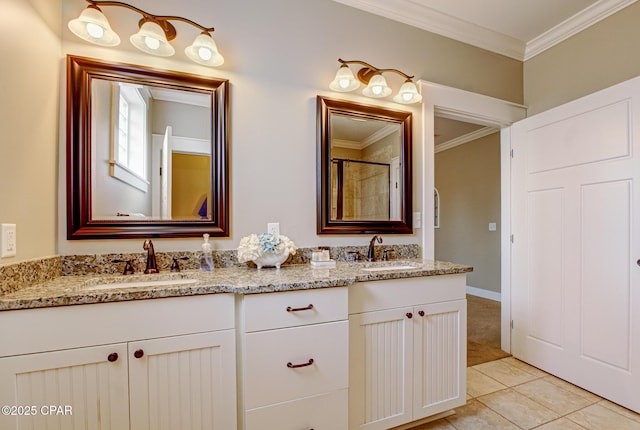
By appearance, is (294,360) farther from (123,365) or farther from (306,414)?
(123,365)

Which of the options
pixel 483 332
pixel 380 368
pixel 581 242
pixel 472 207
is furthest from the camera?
pixel 472 207

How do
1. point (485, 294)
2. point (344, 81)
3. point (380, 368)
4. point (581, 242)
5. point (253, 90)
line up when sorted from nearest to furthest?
point (380, 368)
point (253, 90)
point (344, 81)
point (581, 242)
point (485, 294)

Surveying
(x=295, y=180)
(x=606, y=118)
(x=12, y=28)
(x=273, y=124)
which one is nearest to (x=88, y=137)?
(x=12, y=28)

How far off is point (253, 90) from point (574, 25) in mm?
2482

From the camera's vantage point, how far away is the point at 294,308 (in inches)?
48.4

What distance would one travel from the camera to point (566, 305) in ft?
6.93

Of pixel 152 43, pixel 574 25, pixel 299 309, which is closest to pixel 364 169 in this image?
pixel 299 309

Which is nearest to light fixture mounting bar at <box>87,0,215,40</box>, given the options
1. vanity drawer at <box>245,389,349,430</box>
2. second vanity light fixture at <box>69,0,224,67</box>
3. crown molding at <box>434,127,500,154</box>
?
second vanity light fixture at <box>69,0,224,67</box>

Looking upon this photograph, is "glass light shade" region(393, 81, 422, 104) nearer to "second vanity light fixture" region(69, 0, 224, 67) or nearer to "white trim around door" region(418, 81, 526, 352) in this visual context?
"white trim around door" region(418, 81, 526, 352)

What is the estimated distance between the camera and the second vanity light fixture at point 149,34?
4.31 feet

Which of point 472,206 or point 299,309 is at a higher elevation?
point 472,206

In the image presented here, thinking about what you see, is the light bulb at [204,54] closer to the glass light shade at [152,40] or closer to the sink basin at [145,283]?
the glass light shade at [152,40]

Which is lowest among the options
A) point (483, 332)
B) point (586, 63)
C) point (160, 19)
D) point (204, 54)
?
point (483, 332)

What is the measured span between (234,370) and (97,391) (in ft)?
1.51
